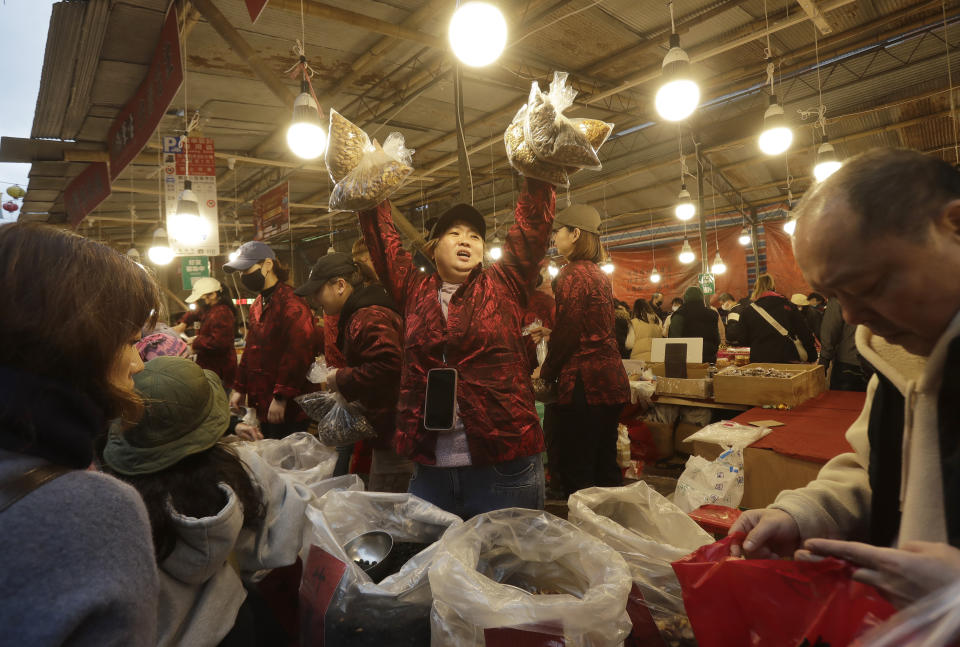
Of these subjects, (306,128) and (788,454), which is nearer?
(788,454)

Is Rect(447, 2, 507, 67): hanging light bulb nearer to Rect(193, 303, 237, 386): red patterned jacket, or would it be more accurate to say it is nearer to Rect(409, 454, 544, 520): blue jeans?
Rect(409, 454, 544, 520): blue jeans

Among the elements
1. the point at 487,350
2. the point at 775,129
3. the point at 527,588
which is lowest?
the point at 527,588

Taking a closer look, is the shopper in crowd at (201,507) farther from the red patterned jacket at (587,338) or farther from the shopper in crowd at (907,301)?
the red patterned jacket at (587,338)

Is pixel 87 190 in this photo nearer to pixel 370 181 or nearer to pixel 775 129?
pixel 370 181

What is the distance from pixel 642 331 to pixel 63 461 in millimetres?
6784

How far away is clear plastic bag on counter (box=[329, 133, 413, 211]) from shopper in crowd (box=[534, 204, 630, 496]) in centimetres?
145

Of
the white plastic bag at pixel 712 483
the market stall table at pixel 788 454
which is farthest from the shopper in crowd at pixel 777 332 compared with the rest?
the white plastic bag at pixel 712 483

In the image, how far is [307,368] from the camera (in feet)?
11.5

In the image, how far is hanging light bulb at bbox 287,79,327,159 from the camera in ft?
13.6

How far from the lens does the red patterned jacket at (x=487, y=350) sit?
5.94 ft

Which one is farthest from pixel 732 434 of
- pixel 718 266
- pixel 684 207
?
pixel 718 266

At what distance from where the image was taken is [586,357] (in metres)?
3.21

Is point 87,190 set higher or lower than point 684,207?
lower

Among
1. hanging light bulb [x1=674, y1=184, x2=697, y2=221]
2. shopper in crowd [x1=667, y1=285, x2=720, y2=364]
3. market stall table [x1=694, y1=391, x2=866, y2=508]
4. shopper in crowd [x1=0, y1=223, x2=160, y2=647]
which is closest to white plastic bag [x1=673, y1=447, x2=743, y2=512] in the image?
market stall table [x1=694, y1=391, x2=866, y2=508]
